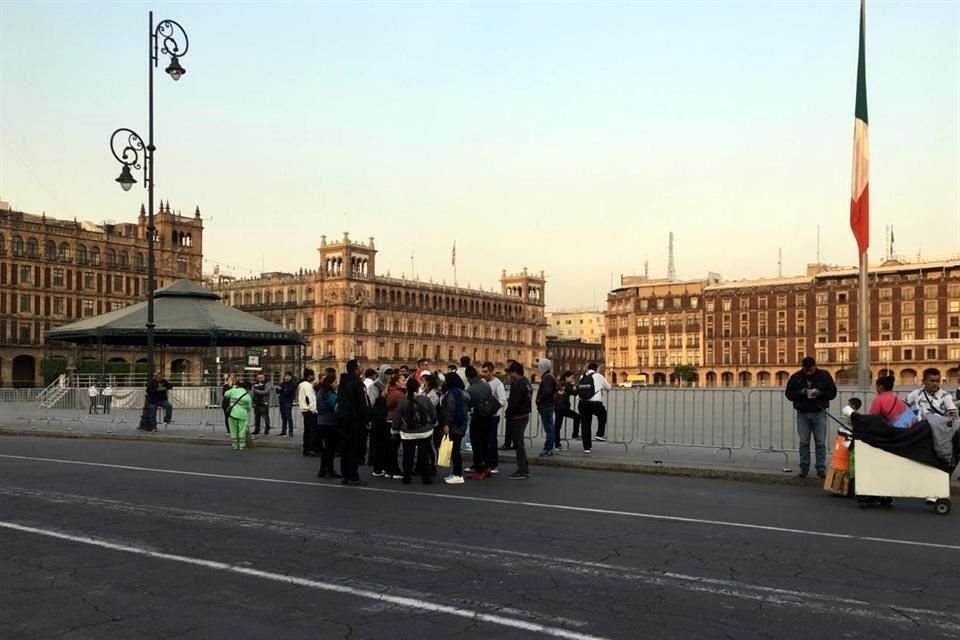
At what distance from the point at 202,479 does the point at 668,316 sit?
136 meters

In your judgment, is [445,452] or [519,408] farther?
[519,408]

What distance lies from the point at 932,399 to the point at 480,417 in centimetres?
638

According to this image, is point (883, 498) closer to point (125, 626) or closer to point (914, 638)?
point (914, 638)

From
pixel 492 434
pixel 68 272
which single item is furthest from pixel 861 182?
pixel 68 272

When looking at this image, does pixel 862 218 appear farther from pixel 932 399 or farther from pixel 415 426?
pixel 415 426

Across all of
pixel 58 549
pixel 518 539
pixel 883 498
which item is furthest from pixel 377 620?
pixel 883 498

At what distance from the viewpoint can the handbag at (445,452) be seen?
14133mm

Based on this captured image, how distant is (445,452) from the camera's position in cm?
1427

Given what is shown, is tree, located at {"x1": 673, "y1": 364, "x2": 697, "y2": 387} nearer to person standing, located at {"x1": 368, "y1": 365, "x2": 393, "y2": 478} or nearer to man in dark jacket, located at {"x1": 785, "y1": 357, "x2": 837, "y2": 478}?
man in dark jacket, located at {"x1": 785, "y1": 357, "x2": 837, "y2": 478}

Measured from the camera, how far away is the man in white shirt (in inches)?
450

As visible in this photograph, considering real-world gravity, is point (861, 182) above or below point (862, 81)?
below

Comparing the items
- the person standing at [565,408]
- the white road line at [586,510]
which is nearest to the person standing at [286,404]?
the white road line at [586,510]

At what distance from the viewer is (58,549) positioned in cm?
812

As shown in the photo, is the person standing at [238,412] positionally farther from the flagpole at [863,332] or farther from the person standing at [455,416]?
the flagpole at [863,332]
